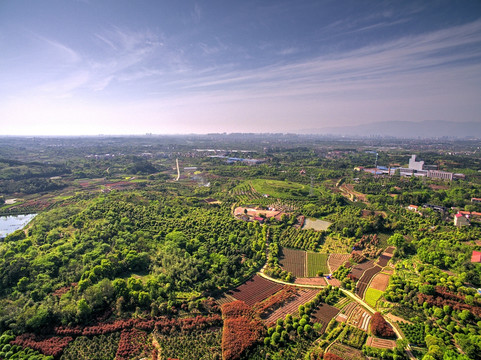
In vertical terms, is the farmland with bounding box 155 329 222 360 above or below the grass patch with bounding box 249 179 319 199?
below

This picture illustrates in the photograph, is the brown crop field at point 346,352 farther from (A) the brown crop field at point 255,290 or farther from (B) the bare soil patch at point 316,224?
(B) the bare soil patch at point 316,224

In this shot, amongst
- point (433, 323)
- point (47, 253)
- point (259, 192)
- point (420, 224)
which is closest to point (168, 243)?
point (47, 253)

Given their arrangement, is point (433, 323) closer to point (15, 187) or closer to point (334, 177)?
point (334, 177)

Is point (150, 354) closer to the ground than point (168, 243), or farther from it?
closer to the ground

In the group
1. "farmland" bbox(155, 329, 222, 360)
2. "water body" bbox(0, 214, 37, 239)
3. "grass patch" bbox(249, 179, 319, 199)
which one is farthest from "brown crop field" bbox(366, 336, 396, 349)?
"water body" bbox(0, 214, 37, 239)

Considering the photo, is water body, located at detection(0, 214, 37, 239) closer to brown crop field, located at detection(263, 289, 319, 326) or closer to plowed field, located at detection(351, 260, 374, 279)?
brown crop field, located at detection(263, 289, 319, 326)

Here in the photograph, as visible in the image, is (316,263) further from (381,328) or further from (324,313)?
(381,328)

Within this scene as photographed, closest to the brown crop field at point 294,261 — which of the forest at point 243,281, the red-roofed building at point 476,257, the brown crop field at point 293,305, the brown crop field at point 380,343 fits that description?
the forest at point 243,281
